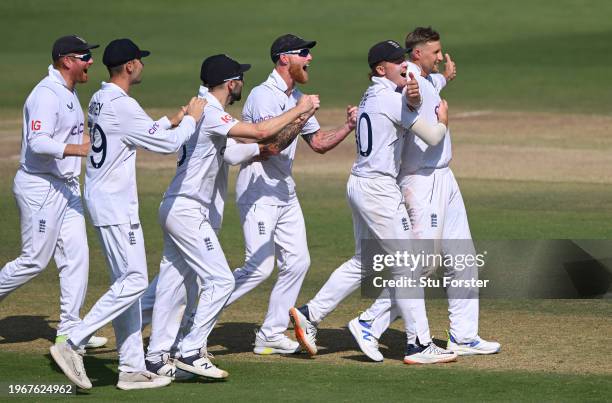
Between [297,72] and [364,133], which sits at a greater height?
[297,72]

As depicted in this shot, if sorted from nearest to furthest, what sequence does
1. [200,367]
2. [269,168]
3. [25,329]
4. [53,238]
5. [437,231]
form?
[200,367], [437,231], [53,238], [269,168], [25,329]

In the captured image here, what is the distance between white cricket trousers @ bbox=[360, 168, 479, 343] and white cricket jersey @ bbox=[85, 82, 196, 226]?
211cm

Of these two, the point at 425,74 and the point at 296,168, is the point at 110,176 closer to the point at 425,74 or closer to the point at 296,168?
the point at 425,74

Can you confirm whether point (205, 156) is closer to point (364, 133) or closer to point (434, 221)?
point (364, 133)

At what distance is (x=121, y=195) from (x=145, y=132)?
50cm

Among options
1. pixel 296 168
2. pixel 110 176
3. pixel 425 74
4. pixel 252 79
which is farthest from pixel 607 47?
pixel 110 176

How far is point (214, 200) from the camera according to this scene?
10.2 m

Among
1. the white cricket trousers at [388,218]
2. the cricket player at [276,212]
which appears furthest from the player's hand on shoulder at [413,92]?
the cricket player at [276,212]

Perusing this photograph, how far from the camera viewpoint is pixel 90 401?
8.87 metres

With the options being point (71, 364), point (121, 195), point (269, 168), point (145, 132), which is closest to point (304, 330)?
point (269, 168)

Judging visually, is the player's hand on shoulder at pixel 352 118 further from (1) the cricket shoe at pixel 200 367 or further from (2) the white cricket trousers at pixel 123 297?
(1) the cricket shoe at pixel 200 367

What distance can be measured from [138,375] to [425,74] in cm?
368

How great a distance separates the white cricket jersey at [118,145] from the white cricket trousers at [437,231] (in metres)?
2.11

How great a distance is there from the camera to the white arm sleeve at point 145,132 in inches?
367
